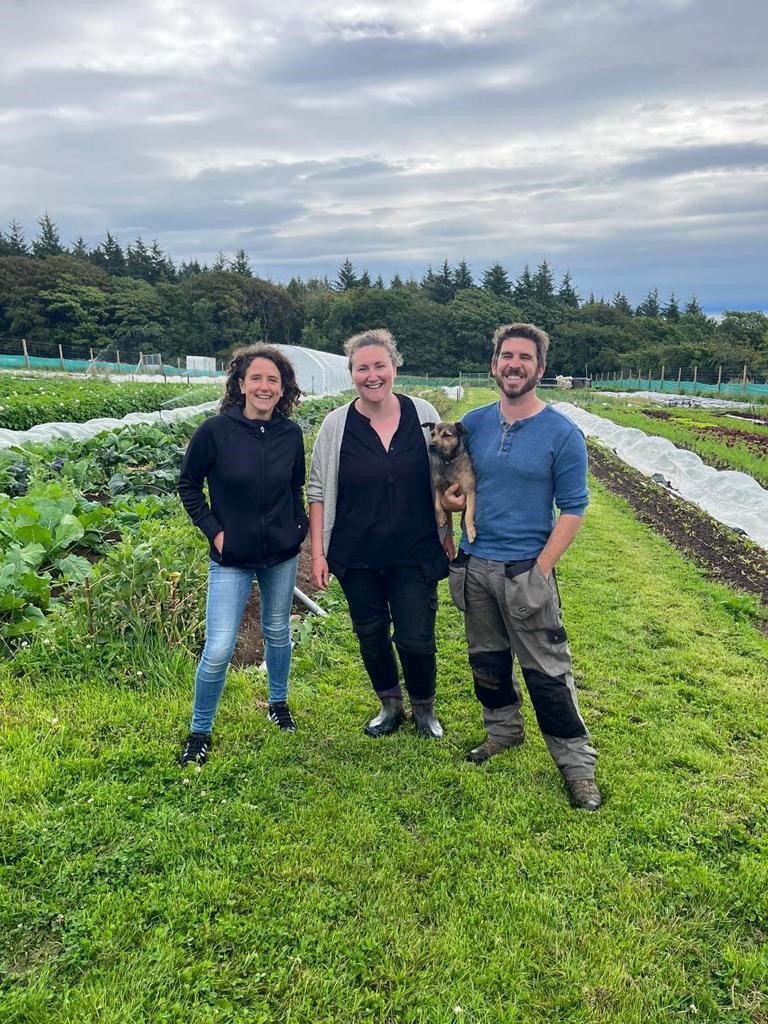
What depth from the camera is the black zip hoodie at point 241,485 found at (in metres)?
2.79

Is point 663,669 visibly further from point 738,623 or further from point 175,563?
point 175,563

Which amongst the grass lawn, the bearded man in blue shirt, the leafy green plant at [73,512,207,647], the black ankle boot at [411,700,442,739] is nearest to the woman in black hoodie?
the grass lawn

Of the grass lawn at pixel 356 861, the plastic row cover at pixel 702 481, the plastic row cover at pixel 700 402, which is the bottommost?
the grass lawn at pixel 356 861

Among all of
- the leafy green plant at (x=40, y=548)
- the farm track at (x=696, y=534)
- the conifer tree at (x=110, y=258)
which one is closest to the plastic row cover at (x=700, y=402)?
the farm track at (x=696, y=534)

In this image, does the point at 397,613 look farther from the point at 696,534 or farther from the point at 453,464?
the point at 696,534

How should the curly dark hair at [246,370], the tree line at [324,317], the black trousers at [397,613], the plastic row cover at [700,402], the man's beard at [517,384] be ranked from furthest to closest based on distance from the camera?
the tree line at [324,317] < the plastic row cover at [700,402] < the black trousers at [397,613] < the curly dark hair at [246,370] < the man's beard at [517,384]

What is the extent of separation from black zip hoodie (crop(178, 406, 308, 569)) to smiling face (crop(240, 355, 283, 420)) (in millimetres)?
58

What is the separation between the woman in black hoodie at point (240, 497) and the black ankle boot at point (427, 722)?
3.50ft

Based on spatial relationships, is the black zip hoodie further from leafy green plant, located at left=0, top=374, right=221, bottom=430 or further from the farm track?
leafy green plant, located at left=0, top=374, right=221, bottom=430

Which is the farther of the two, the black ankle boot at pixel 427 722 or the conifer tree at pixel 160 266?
the conifer tree at pixel 160 266

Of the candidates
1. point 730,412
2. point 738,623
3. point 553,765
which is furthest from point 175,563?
point 730,412

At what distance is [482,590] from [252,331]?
58000 mm

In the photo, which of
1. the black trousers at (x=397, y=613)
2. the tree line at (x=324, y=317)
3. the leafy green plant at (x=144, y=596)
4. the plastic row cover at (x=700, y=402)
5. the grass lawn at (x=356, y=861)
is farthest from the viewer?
the tree line at (x=324, y=317)

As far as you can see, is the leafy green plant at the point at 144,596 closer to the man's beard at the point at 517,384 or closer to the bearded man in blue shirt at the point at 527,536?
the bearded man in blue shirt at the point at 527,536
